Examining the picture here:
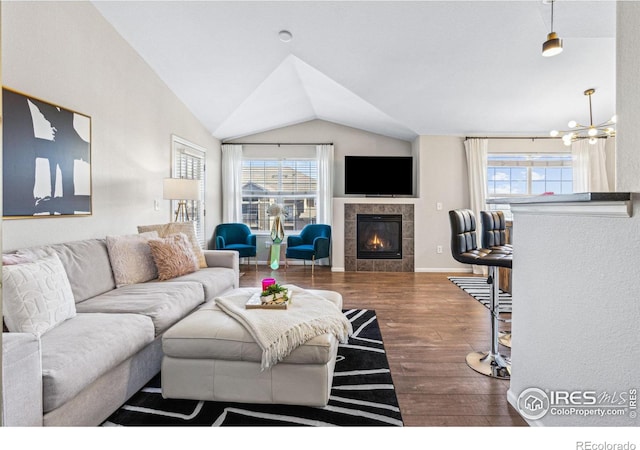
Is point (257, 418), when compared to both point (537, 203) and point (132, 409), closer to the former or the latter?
point (132, 409)

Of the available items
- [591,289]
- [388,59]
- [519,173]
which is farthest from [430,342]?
[519,173]

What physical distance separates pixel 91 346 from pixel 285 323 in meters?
0.93

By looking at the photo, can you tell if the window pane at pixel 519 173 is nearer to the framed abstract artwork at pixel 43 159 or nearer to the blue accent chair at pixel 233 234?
the blue accent chair at pixel 233 234

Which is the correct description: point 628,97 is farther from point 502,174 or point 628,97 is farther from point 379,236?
point 502,174

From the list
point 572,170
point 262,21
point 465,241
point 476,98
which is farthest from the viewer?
point 572,170

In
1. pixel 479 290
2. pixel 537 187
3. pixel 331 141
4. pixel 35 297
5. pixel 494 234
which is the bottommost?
pixel 479 290

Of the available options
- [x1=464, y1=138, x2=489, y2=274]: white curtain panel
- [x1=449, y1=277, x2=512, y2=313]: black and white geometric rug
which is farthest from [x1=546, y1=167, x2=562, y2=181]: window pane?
[x1=449, y1=277, x2=512, y2=313]: black and white geometric rug

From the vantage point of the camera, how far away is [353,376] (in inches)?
90.3

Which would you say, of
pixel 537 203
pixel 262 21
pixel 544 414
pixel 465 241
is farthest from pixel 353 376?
pixel 262 21

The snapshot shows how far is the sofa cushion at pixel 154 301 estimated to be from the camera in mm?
2285

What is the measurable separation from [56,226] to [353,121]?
4.65m

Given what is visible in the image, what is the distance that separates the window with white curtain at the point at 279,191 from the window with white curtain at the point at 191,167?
3.59 ft

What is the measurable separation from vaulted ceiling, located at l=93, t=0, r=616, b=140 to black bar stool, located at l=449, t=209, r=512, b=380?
1676 mm

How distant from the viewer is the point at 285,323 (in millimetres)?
1955
